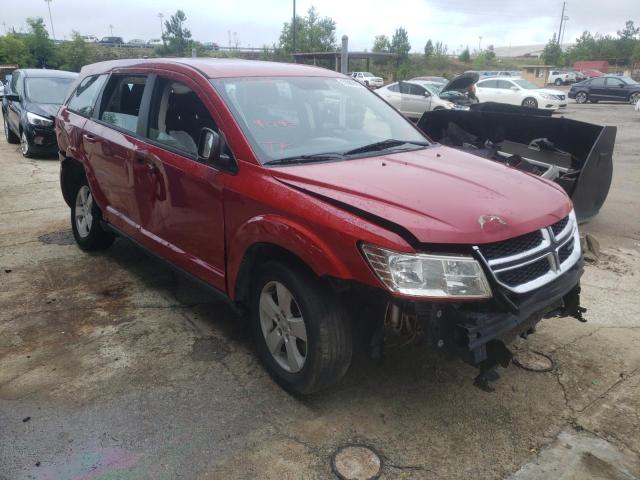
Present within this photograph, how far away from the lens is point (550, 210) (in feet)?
9.14

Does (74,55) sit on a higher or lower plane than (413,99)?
higher

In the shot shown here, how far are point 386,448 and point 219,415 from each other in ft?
2.98

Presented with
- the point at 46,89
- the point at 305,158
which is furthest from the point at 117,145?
the point at 46,89

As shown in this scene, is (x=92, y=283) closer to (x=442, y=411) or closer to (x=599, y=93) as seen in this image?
(x=442, y=411)

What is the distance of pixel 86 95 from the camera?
16.5ft

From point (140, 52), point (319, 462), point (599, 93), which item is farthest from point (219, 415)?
point (140, 52)

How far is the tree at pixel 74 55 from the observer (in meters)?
50.2

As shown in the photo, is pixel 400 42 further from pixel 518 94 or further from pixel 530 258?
pixel 530 258

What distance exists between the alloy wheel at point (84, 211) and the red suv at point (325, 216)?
90cm

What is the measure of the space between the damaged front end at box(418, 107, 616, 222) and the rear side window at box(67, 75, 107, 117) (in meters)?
3.93

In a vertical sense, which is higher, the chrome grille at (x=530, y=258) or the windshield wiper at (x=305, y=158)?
the windshield wiper at (x=305, y=158)

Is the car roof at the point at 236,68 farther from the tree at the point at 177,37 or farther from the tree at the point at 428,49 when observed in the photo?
the tree at the point at 428,49

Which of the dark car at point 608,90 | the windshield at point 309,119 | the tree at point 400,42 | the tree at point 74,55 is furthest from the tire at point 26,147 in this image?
the tree at point 400,42

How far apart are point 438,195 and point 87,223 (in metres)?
3.87
